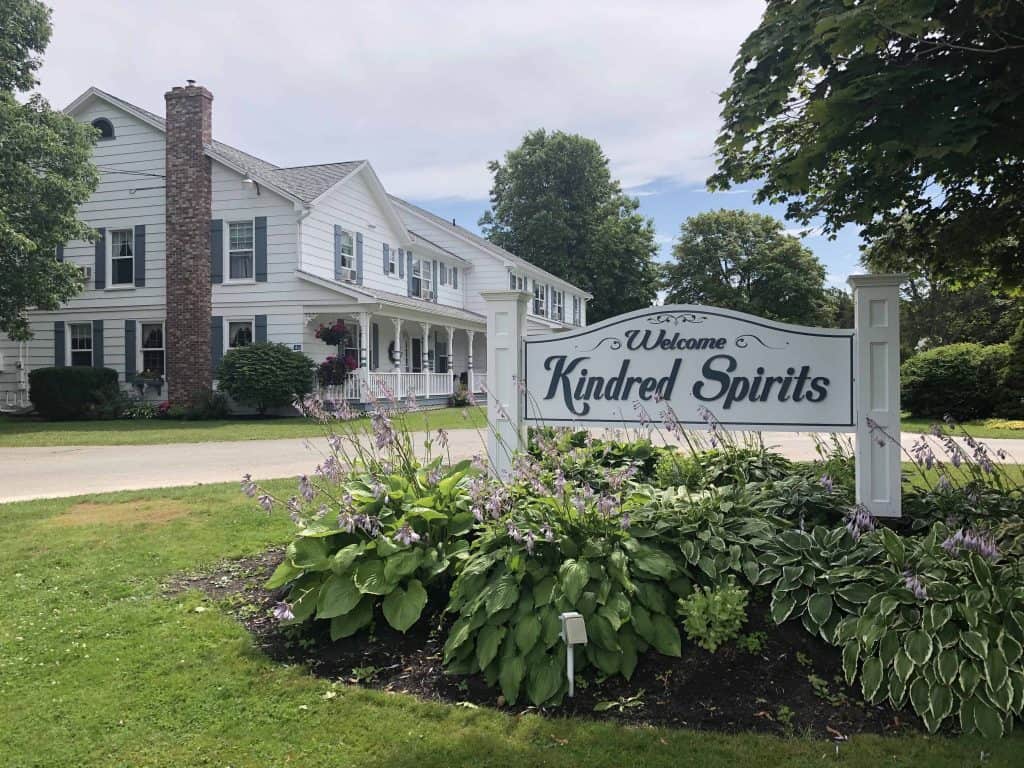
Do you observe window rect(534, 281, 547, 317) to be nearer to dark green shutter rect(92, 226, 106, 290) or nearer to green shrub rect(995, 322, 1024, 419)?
dark green shutter rect(92, 226, 106, 290)

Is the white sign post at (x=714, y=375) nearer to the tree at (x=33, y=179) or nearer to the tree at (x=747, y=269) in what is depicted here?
the tree at (x=33, y=179)

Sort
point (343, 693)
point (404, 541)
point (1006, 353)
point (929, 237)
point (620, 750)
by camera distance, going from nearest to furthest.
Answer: point (620, 750) → point (343, 693) → point (404, 541) → point (929, 237) → point (1006, 353)

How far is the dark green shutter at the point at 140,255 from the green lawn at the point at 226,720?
18766 mm

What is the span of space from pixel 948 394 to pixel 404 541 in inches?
736

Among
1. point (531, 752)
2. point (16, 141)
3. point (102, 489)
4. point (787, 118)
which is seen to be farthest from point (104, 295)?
point (531, 752)

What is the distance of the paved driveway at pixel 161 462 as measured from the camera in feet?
29.8

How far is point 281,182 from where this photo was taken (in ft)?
69.2

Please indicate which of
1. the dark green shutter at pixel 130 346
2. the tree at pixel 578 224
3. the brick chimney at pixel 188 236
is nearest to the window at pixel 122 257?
the dark green shutter at pixel 130 346

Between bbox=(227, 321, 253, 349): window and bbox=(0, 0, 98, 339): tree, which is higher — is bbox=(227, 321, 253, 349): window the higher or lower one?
the lower one

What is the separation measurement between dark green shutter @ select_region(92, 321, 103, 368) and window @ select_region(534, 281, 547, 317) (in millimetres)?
19014

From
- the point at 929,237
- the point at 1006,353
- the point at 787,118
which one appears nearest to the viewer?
the point at 787,118

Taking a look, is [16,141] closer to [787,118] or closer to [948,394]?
[787,118]

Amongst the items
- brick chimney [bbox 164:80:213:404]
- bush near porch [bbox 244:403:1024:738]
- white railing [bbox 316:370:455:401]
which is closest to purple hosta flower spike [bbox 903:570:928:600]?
bush near porch [bbox 244:403:1024:738]

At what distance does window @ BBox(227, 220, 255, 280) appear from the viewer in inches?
819
